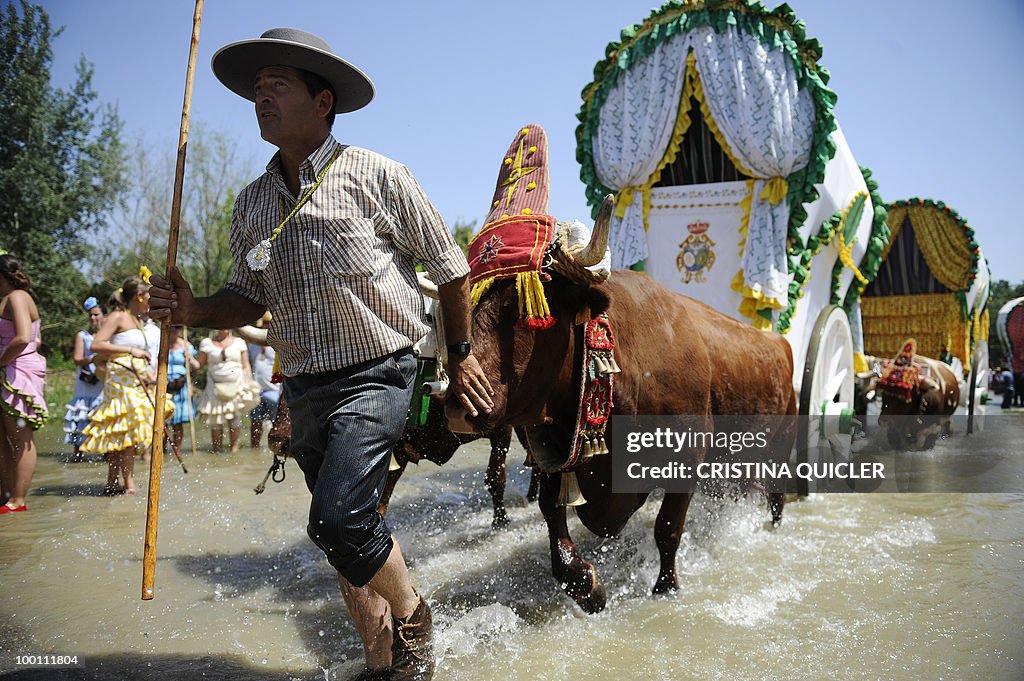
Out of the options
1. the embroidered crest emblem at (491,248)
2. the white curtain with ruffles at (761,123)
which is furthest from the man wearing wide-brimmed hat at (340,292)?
the white curtain with ruffles at (761,123)

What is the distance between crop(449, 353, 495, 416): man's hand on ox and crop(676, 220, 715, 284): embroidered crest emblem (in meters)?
3.28

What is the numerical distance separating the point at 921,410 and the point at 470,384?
20.5ft

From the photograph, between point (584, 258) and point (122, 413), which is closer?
point (584, 258)

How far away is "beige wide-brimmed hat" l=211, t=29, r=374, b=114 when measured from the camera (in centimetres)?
221

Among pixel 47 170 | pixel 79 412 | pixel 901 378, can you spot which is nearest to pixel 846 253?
pixel 901 378

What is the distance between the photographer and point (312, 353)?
7.39 feet

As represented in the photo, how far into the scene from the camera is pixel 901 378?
7.16 metres

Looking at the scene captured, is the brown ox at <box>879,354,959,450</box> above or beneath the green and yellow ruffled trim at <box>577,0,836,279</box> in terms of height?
beneath

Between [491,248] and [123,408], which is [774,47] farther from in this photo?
[123,408]

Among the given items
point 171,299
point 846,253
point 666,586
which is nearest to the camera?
point 171,299

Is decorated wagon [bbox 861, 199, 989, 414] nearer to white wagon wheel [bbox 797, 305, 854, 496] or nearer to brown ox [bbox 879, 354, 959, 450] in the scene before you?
brown ox [bbox 879, 354, 959, 450]

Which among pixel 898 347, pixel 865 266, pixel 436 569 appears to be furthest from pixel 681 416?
pixel 898 347

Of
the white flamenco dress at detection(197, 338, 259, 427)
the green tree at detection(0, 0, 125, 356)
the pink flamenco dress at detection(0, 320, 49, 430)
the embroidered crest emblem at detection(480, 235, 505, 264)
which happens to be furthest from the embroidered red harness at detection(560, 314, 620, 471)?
the green tree at detection(0, 0, 125, 356)

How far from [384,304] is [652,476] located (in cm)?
170
